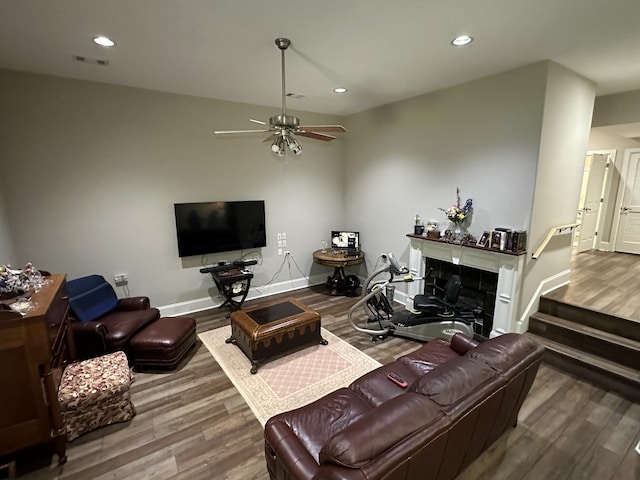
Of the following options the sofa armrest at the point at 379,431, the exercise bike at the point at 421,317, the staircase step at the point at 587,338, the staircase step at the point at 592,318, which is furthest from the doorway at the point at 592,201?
the sofa armrest at the point at 379,431

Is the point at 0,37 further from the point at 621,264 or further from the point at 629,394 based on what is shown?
the point at 621,264

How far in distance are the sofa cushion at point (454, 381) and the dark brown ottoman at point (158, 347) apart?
2.57 metres

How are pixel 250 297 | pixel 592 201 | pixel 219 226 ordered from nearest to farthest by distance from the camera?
pixel 219 226 → pixel 250 297 → pixel 592 201

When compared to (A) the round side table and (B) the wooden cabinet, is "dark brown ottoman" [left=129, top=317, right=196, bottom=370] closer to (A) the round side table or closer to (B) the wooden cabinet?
(B) the wooden cabinet

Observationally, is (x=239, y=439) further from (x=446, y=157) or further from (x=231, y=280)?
(x=446, y=157)

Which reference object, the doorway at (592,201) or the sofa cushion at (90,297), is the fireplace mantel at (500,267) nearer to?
the doorway at (592,201)

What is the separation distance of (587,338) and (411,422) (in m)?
3.11

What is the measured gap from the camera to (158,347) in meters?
3.09

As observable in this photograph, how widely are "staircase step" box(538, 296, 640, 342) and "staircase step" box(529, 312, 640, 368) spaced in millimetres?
39

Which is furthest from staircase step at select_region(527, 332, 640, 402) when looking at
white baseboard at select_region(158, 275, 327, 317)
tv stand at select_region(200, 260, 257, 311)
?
tv stand at select_region(200, 260, 257, 311)

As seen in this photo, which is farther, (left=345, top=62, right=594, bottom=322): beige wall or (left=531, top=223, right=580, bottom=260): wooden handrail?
(left=531, top=223, right=580, bottom=260): wooden handrail

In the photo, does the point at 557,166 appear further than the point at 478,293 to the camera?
No

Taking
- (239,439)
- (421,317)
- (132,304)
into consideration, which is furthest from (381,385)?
(132,304)

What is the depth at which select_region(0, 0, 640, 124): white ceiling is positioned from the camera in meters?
2.06
